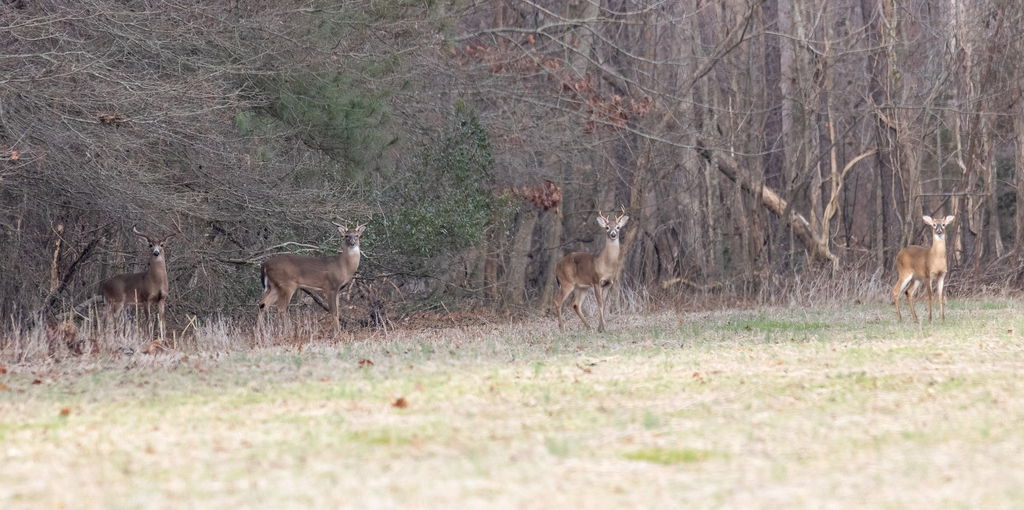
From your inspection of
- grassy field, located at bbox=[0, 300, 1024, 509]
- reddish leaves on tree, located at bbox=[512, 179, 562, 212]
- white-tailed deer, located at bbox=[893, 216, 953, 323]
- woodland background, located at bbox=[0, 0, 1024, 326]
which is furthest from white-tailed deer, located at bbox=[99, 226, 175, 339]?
white-tailed deer, located at bbox=[893, 216, 953, 323]

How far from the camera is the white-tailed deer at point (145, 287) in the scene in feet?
46.3

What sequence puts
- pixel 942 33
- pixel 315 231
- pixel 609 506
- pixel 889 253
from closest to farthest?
pixel 609 506
pixel 315 231
pixel 942 33
pixel 889 253

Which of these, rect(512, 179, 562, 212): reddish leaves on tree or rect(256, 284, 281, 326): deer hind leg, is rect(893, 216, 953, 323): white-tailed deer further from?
rect(512, 179, 562, 212): reddish leaves on tree

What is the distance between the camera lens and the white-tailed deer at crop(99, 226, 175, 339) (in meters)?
14.1

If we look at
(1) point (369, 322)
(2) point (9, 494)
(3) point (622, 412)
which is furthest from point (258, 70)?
(2) point (9, 494)

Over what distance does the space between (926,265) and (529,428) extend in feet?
28.3

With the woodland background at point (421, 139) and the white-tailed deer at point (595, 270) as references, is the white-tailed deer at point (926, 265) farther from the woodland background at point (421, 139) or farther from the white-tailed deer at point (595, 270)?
the woodland background at point (421, 139)

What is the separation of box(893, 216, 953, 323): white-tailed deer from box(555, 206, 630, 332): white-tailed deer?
3241 mm

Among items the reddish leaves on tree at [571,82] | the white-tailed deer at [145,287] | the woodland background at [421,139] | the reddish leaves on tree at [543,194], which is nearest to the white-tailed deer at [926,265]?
the woodland background at [421,139]

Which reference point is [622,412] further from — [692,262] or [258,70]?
[692,262]

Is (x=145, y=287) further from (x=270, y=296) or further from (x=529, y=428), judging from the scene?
(x=529, y=428)

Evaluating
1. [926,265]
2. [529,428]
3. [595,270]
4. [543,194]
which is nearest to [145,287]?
[595,270]

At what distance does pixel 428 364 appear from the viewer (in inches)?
326

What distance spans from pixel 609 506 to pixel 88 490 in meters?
1.95
